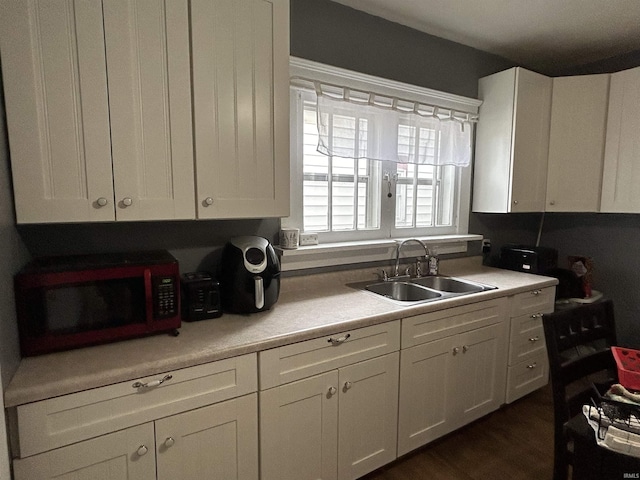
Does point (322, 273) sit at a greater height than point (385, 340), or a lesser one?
greater

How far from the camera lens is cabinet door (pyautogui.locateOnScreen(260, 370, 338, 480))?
1.40 m

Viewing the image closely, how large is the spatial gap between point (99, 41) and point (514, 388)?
9.55ft

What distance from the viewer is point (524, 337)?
93.0 inches

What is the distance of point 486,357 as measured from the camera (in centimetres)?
215

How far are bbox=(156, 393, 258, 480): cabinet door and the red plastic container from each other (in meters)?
1.25

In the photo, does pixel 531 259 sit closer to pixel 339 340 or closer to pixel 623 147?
pixel 623 147

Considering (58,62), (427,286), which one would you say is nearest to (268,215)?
(58,62)

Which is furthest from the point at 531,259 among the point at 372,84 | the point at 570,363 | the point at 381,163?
the point at 372,84

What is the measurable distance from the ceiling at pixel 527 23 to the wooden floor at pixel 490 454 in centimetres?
258

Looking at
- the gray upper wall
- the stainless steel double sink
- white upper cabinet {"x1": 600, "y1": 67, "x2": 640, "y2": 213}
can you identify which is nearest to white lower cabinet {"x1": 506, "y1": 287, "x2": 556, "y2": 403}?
the stainless steel double sink

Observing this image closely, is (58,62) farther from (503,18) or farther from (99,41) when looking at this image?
(503,18)

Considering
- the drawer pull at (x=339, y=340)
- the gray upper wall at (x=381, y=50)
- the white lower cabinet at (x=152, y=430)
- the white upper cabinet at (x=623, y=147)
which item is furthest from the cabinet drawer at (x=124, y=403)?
the white upper cabinet at (x=623, y=147)

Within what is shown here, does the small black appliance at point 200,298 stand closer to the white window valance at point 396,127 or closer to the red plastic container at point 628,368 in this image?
the white window valance at point 396,127

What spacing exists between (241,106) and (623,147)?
273 centimetres
